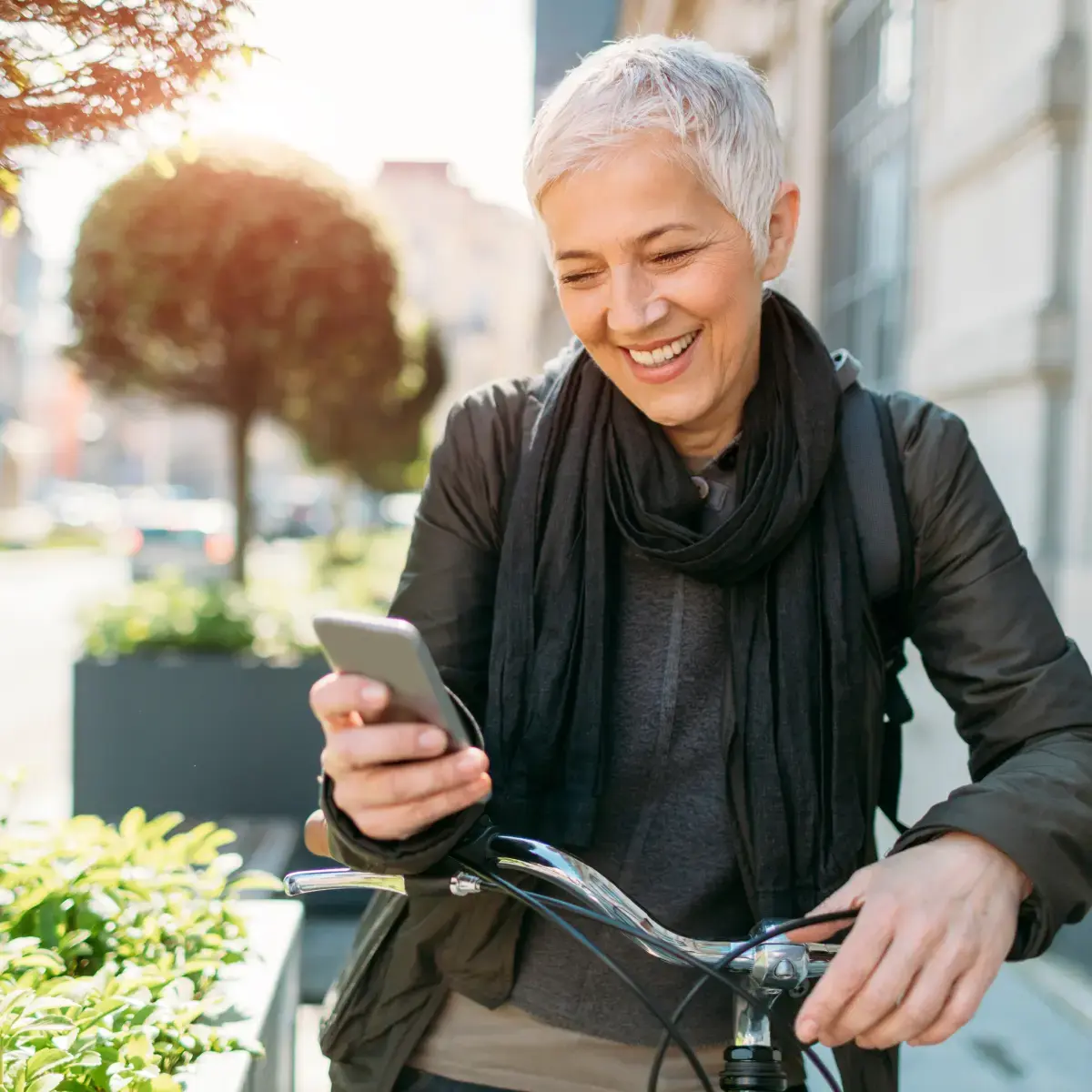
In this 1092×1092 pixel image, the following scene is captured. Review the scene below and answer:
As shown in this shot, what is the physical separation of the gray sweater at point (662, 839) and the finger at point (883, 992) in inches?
15.1

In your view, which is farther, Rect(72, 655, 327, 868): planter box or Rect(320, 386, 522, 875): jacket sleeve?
Rect(72, 655, 327, 868): planter box

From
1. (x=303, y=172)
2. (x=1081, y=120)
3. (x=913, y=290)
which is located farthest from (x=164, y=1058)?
(x=303, y=172)

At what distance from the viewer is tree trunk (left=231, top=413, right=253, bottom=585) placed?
304 inches

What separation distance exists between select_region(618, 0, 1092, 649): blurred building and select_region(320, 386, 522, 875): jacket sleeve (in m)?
1.13

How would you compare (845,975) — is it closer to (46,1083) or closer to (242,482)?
(46,1083)

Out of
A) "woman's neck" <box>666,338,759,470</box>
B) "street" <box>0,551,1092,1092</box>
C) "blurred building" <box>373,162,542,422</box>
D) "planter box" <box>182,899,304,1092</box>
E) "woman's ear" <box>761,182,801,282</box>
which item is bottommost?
"street" <box>0,551,1092,1092</box>

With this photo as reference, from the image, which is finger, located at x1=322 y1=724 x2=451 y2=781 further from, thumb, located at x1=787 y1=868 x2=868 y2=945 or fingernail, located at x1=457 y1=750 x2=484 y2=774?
thumb, located at x1=787 y1=868 x2=868 y2=945

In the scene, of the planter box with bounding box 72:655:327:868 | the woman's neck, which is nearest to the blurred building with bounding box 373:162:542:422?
the planter box with bounding box 72:655:327:868

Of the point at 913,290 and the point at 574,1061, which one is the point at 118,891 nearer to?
the point at 574,1061

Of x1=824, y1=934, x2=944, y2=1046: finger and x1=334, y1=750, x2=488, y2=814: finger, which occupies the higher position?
x1=334, y1=750, x2=488, y2=814: finger

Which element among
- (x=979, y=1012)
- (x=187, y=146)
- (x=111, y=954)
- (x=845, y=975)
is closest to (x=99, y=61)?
(x=187, y=146)

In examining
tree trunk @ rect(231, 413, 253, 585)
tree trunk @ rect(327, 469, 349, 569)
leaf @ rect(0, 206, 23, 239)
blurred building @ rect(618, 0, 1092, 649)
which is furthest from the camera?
tree trunk @ rect(327, 469, 349, 569)

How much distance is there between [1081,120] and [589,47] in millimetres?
1539

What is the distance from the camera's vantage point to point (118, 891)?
70.6 inches
